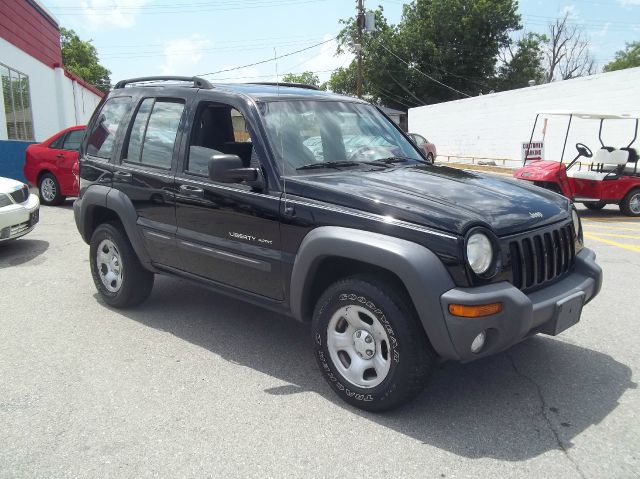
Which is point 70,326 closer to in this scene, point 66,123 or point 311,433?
point 311,433

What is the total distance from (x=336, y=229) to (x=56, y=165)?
31.2 ft

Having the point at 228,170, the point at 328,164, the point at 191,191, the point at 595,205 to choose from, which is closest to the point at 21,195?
the point at 191,191

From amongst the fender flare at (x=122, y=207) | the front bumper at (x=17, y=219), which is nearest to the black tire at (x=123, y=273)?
the fender flare at (x=122, y=207)

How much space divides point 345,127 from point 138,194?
1.81 meters

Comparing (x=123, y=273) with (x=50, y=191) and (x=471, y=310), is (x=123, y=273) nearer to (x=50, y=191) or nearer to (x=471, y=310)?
(x=471, y=310)

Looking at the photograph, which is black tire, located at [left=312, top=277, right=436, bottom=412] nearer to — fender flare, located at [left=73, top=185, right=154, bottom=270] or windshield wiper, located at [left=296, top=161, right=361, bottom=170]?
windshield wiper, located at [left=296, top=161, right=361, bottom=170]

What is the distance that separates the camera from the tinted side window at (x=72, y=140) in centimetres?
1136

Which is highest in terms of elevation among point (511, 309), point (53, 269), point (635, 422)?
point (511, 309)

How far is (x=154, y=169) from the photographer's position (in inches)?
185

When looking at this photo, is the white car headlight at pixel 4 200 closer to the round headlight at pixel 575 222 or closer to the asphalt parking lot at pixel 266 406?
the asphalt parking lot at pixel 266 406

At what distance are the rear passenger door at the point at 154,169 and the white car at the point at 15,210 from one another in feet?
10.6

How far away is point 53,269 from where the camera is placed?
6.90m

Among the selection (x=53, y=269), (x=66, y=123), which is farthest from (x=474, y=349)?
(x=66, y=123)

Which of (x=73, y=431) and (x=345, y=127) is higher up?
(x=345, y=127)
